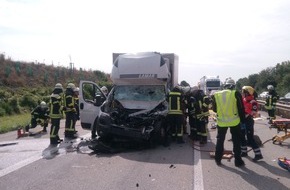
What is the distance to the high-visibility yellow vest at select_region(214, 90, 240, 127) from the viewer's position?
739 cm

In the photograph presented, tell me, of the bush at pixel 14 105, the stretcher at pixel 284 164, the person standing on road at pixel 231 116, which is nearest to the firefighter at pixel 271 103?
the person standing on road at pixel 231 116

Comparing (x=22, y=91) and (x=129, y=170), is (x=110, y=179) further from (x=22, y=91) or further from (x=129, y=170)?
(x=22, y=91)

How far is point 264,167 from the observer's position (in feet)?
23.5

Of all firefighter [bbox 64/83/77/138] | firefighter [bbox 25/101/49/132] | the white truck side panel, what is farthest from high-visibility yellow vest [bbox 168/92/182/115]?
firefighter [bbox 25/101/49/132]

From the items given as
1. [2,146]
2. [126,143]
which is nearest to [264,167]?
[126,143]

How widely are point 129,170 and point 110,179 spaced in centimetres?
77

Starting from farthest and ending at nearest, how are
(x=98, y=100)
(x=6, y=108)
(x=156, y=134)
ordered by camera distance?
(x=6, y=108)
(x=98, y=100)
(x=156, y=134)

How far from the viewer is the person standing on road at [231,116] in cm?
733

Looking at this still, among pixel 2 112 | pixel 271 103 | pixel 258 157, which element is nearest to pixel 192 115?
pixel 258 157

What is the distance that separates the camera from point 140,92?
10594 mm

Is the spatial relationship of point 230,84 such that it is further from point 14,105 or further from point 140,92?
point 14,105

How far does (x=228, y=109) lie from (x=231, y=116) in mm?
160

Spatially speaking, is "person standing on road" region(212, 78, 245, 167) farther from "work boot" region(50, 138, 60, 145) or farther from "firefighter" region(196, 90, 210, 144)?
"work boot" region(50, 138, 60, 145)

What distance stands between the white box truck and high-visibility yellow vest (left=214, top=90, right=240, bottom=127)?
7.32ft
